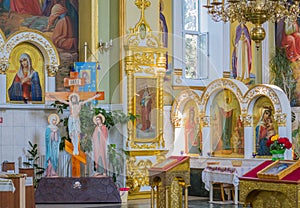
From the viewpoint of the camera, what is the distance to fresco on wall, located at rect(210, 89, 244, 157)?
17.9 m

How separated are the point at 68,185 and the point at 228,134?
4.49 m

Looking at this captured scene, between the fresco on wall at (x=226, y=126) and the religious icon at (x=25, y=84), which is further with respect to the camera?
the fresco on wall at (x=226, y=126)

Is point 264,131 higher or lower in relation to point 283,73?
lower

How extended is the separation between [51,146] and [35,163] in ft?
3.78

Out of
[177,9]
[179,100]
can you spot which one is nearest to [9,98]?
[179,100]

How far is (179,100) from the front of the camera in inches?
756

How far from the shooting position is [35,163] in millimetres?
17188

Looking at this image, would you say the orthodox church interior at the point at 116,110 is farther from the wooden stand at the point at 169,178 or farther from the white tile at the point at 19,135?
the wooden stand at the point at 169,178

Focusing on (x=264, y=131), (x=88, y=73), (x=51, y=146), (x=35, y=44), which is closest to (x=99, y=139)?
(x=51, y=146)

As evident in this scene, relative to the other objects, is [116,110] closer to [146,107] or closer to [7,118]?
[146,107]

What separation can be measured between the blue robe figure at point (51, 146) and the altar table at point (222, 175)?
3563mm

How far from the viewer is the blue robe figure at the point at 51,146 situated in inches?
640

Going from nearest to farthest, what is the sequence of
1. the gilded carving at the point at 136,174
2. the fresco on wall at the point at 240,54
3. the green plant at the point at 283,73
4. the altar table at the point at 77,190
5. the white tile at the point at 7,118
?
the altar table at the point at 77,190, the white tile at the point at 7,118, the gilded carving at the point at 136,174, the green plant at the point at 283,73, the fresco on wall at the point at 240,54

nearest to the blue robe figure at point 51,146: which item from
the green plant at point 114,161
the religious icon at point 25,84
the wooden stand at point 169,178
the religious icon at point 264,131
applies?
the religious icon at point 25,84
